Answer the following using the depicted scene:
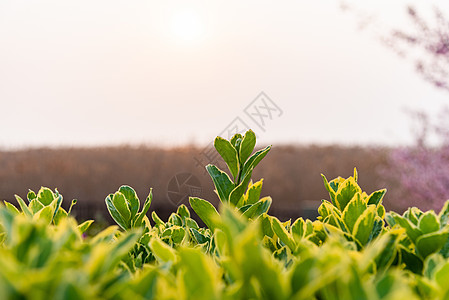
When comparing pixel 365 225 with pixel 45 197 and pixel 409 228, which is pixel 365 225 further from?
pixel 45 197

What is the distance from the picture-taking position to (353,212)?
902 millimetres

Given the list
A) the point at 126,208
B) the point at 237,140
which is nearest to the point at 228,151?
the point at 237,140

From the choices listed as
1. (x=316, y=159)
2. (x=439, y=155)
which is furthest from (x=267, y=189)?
(x=439, y=155)

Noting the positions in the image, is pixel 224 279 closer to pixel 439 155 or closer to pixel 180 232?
pixel 180 232

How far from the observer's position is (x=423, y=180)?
297 inches

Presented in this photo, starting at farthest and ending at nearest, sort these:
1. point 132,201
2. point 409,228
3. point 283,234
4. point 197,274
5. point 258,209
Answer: point 132,201, point 258,209, point 283,234, point 409,228, point 197,274

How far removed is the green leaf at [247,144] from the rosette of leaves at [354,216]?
0.19 meters

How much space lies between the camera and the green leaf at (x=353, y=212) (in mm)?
900

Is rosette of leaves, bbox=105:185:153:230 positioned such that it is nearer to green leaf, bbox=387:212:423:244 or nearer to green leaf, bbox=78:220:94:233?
green leaf, bbox=78:220:94:233

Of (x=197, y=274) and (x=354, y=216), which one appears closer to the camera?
(x=197, y=274)

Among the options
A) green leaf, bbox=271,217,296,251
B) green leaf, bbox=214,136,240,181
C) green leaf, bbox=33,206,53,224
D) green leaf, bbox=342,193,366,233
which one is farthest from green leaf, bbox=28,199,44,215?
green leaf, bbox=342,193,366,233

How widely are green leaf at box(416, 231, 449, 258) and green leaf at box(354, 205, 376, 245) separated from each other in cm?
8

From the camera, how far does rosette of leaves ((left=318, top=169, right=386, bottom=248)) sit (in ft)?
2.68

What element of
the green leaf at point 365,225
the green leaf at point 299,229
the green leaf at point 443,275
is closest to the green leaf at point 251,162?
the green leaf at point 299,229
